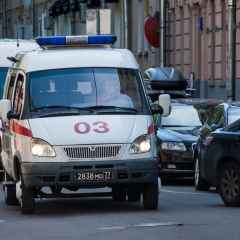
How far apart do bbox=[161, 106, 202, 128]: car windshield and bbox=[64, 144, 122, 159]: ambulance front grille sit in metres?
8.18

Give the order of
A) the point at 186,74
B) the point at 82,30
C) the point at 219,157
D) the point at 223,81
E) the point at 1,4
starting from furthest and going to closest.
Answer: the point at 1,4 → the point at 82,30 → the point at 186,74 → the point at 223,81 → the point at 219,157

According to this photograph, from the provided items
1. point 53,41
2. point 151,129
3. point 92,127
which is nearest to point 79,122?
point 92,127

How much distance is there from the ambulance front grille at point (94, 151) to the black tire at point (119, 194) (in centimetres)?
133

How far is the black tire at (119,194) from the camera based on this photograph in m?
16.6

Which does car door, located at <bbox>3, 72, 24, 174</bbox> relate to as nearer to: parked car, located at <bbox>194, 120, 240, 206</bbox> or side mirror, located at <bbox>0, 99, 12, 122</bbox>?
side mirror, located at <bbox>0, 99, 12, 122</bbox>

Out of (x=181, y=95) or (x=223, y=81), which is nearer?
(x=181, y=95)

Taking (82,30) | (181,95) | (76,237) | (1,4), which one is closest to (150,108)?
(76,237)

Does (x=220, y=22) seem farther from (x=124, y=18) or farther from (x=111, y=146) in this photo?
(x=111, y=146)

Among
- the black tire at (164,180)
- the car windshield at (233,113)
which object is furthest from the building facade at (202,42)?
the car windshield at (233,113)

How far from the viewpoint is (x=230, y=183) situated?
16.3 m

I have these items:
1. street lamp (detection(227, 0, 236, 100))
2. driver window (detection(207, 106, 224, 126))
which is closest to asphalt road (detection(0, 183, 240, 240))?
driver window (detection(207, 106, 224, 126))

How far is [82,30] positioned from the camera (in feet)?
208

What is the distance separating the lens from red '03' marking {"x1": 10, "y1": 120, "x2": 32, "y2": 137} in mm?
15294

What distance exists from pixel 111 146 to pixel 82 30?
48.7 m
